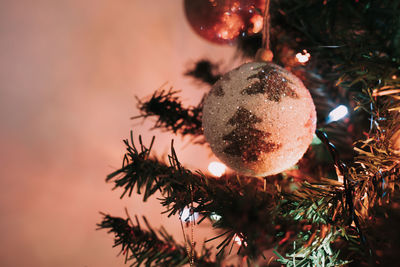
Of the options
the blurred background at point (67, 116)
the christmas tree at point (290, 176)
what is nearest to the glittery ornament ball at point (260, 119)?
the christmas tree at point (290, 176)

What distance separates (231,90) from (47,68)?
46 cm

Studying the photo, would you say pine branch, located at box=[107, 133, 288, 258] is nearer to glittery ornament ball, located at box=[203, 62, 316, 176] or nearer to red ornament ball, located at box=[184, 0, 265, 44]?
glittery ornament ball, located at box=[203, 62, 316, 176]

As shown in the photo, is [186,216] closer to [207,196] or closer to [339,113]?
[207,196]

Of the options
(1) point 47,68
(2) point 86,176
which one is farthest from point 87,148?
(1) point 47,68

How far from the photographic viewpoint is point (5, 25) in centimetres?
54

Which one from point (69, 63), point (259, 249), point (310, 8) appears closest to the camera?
point (259, 249)

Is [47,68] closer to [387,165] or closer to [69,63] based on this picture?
[69,63]

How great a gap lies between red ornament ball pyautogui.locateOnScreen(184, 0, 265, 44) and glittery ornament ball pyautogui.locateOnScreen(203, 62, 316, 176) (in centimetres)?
10

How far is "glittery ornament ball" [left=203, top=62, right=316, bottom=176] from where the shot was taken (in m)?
0.30

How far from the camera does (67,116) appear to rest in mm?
598

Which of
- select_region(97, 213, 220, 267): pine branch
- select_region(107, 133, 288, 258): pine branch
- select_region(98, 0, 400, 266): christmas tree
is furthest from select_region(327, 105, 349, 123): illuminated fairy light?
select_region(97, 213, 220, 267): pine branch

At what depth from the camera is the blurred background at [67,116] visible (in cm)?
54

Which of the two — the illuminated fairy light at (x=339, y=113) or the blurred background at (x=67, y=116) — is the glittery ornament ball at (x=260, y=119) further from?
the blurred background at (x=67, y=116)

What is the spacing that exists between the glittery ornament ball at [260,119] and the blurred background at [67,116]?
0.31m
